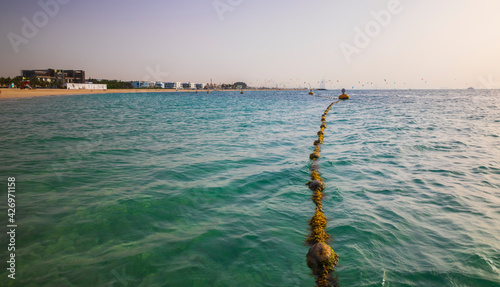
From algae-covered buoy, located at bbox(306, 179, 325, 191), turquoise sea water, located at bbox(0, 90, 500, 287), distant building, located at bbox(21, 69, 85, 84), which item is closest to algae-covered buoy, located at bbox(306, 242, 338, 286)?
turquoise sea water, located at bbox(0, 90, 500, 287)

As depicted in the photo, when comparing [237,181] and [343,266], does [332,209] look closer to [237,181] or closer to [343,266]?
[343,266]

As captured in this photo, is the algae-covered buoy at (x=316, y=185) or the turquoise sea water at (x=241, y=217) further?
the algae-covered buoy at (x=316, y=185)

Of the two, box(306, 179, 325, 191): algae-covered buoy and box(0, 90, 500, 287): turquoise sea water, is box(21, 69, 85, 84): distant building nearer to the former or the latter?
box(0, 90, 500, 287): turquoise sea water

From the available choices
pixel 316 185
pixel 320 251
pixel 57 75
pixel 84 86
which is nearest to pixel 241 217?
pixel 320 251

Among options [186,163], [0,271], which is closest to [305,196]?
[186,163]

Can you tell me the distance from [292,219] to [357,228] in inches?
57.2

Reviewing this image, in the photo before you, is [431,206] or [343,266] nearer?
[343,266]

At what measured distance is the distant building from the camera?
164413 mm

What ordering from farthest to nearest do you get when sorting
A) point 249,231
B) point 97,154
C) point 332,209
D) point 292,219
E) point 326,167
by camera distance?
point 97,154 < point 326,167 < point 332,209 < point 292,219 < point 249,231

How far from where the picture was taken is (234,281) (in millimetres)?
4238

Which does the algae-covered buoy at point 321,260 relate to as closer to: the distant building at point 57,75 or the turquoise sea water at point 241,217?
the turquoise sea water at point 241,217

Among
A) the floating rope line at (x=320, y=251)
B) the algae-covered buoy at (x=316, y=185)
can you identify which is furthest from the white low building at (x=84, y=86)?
the floating rope line at (x=320, y=251)

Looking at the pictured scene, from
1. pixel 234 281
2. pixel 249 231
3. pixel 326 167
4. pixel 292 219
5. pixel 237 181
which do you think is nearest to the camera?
pixel 234 281

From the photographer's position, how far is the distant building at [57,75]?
539 feet
